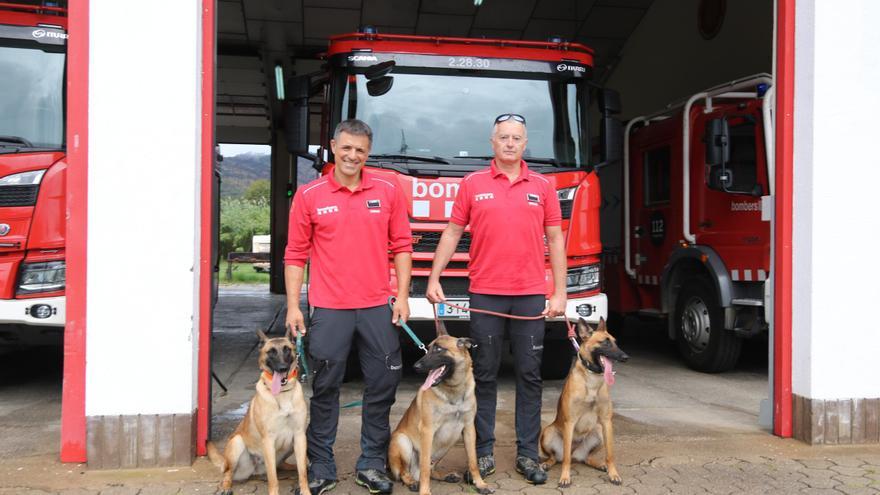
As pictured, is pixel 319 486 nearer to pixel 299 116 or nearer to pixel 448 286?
pixel 448 286

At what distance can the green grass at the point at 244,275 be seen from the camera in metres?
22.9

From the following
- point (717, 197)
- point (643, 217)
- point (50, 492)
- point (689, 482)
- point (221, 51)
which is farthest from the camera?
point (221, 51)

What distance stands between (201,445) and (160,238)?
3.90ft

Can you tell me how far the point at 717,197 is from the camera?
7.15m

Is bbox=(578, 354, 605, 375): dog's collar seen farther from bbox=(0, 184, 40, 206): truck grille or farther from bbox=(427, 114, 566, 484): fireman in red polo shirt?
bbox=(0, 184, 40, 206): truck grille

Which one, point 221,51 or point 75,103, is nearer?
point 75,103

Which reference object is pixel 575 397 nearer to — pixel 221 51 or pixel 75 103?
pixel 75 103

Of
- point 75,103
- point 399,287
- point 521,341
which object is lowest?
point 521,341

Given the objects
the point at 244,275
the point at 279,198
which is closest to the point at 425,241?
the point at 279,198

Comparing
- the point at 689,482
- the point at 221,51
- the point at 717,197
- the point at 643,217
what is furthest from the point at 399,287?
the point at 221,51

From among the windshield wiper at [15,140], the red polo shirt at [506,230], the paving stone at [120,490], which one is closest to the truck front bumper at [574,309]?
the red polo shirt at [506,230]

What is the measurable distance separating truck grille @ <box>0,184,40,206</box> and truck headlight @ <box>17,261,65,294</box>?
18.3 inches

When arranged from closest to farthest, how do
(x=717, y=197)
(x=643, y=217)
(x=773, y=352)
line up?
(x=773, y=352) → (x=717, y=197) → (x=643, y=217)

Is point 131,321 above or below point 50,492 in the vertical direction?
above
